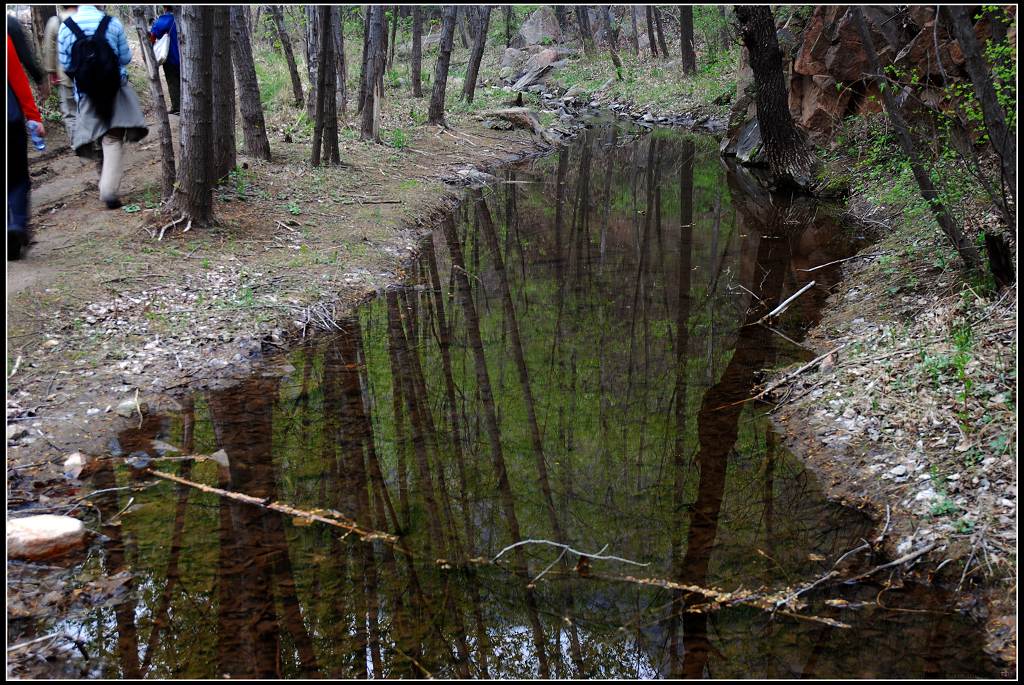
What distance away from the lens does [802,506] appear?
541 cm

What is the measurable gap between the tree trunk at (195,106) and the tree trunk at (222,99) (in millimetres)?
1404

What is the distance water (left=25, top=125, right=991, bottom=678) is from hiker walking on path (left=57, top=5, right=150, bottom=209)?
3.20m

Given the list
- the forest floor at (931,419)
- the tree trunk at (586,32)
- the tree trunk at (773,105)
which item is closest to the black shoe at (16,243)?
the forest floor at (931,419)

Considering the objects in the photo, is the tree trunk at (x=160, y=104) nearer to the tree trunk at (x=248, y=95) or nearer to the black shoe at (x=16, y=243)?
the black shoe at (x=16, y=243)

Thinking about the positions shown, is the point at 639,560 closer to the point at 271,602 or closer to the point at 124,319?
the point at 271,602

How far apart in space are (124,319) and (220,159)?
4.13 m

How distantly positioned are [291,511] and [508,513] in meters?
1.43

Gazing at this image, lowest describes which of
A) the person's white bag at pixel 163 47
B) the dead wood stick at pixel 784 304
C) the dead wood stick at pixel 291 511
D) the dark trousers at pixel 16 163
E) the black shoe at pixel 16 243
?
the dead wood stick at pixel 291 511

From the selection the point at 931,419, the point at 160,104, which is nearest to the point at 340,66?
the point at 160,104

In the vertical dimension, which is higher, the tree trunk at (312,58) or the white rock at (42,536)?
the tree trunk at (312,58)

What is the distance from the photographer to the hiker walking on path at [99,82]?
8000 millimetres

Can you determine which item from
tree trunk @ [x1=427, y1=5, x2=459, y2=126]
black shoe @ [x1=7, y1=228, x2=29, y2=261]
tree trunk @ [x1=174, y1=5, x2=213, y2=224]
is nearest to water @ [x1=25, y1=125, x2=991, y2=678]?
tree trunk @ [x1=174, y1=5, x2=213, y2=224]

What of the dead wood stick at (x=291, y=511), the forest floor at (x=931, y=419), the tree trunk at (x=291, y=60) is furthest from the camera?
the tree trunk at (x=291, y=60)

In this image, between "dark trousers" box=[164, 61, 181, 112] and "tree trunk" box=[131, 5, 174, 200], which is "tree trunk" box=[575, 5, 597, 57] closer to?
"dark trousers" box=[164, 61, 181, 112]
